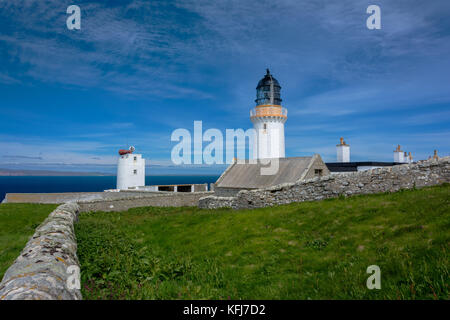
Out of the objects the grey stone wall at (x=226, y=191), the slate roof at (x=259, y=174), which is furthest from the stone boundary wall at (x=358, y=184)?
the grey stone wall at (x=226, y=191)

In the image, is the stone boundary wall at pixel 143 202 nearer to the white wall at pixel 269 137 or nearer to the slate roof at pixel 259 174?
the slate roof at pixel 259 174

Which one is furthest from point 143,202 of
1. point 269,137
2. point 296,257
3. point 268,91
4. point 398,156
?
point 398,156

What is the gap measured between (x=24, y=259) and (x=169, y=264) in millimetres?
3512

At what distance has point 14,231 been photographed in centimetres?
1556

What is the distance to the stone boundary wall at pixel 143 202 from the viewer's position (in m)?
23.7

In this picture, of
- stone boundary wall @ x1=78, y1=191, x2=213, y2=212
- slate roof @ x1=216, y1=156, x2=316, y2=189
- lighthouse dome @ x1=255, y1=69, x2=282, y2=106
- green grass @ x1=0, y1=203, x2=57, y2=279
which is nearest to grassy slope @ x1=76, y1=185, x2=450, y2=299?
green grass @ x1=0, y1=203, x2=57, y2=279

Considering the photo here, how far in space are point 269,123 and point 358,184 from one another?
75.0 ft

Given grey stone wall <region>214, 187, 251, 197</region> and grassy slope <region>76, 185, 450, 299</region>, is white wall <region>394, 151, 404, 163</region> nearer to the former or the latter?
grey stone wall <region>214, 187, 251, 197</region>

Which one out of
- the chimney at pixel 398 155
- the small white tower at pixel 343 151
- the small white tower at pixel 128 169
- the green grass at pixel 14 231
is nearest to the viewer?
the green grass at pixel 14 231

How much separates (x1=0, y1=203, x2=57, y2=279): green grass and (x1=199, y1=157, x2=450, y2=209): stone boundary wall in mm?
12333

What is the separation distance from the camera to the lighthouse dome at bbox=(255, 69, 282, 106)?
36.3 meters

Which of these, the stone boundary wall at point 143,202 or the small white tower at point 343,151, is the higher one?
the small white tower at point 343,151
